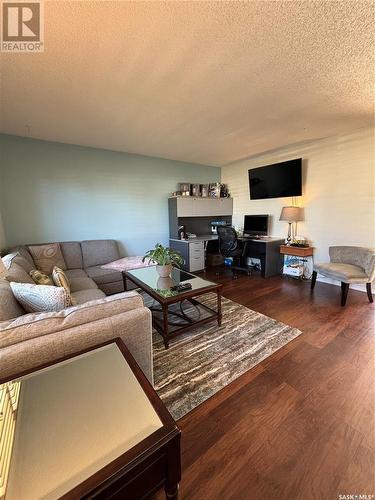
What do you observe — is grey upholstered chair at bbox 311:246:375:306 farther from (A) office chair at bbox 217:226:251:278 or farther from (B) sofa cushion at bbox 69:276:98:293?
(B) sofa cushion at bbox 69:276:98:293

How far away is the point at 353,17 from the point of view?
1229 millimetres

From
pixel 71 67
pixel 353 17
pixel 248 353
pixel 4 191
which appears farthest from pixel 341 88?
pixel 4 191

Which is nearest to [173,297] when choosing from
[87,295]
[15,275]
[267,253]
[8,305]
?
[87,295]

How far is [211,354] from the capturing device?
72.3 inches

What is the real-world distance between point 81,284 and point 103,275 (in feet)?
1.41

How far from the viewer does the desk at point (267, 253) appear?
3830 mm

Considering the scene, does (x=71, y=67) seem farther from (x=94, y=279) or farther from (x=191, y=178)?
(x=191, y=178)

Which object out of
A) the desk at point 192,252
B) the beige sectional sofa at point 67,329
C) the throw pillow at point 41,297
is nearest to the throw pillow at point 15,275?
the beige sectional sofa at point 67,329

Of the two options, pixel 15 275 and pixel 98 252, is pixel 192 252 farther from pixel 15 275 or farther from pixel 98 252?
pixel 15 275

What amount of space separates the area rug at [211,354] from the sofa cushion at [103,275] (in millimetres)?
1220

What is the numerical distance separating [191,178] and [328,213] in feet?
9.27

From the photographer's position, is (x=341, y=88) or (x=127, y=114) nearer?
(x=341, y=88)

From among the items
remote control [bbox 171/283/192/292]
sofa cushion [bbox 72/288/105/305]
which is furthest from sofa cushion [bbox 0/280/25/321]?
remote control [bbox 171/283/192/292]

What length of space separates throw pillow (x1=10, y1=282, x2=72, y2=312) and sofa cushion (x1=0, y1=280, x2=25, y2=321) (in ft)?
0.12
